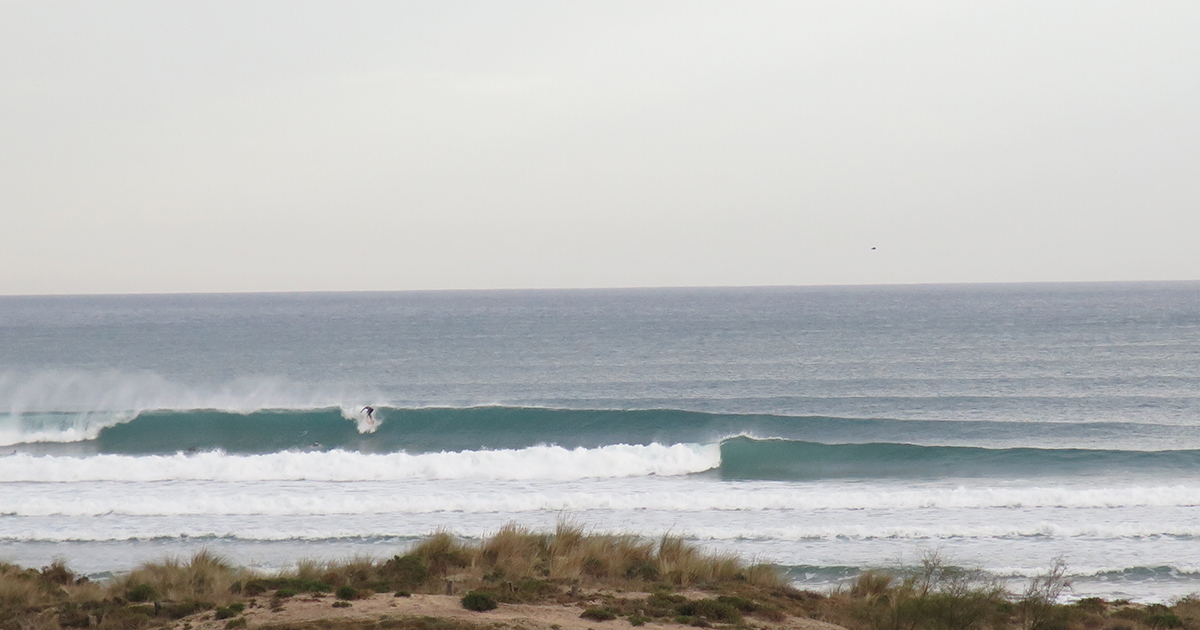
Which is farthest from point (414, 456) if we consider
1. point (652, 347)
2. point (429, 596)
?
point (652, 347)

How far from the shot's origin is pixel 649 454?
78.5ft

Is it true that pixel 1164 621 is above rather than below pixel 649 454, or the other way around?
above

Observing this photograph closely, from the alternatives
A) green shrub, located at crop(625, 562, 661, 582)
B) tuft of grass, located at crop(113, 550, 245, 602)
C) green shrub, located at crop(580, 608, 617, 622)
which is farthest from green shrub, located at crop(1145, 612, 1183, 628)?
tuft of grass, located at crop(113, 550, 245, 602)

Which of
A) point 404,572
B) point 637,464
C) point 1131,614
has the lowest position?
point 637,464

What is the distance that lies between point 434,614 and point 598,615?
166 centimetres

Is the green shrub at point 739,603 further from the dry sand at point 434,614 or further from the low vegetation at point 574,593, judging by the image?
the dry sand at point 434,614

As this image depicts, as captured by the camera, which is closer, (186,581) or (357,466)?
(186,581)

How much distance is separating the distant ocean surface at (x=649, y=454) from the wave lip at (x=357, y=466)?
0.31 ft

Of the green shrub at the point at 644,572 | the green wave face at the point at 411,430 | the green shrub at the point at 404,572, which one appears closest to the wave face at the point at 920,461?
the green wave face at the point at 411,430

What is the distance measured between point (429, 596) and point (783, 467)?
15.6 meters

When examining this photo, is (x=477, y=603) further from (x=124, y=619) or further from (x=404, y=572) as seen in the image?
(x=124, y=619)

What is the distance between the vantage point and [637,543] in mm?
12773

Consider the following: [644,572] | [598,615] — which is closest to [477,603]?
[598,615]

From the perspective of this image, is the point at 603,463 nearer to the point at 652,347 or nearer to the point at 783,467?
the point at 783,467
